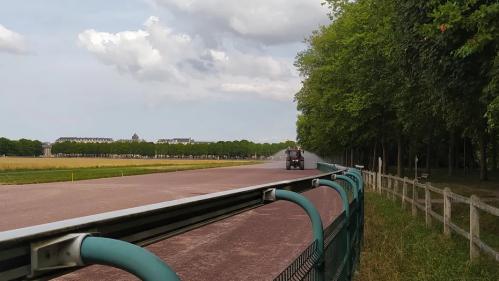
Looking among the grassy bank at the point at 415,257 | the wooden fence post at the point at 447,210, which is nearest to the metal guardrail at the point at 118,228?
the grassy bank at the point at 415,257

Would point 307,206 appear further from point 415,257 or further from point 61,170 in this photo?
point 61,170

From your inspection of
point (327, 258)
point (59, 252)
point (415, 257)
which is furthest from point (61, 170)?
point (59, 252)

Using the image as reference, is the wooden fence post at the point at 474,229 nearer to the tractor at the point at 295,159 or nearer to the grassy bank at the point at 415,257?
the grassy bank at the point at 415,257

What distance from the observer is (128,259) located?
1368 millimetres

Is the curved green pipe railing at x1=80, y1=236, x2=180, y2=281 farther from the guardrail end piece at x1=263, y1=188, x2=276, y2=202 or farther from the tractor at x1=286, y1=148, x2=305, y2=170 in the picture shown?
the tractor at x1=286, y1=148, x2=305, y2=170

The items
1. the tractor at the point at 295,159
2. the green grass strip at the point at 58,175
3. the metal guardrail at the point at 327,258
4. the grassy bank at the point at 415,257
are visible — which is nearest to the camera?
the metal guardrail at the point at 327,258

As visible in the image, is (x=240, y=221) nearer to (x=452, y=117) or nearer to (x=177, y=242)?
(x=177, y=242)

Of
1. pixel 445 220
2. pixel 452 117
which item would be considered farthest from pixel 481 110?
pixel 445 220

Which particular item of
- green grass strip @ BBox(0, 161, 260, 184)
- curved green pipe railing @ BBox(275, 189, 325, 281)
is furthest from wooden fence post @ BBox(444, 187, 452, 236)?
green grass strip @ BBox(0, 161, 260, 184)

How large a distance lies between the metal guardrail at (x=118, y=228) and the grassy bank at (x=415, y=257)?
484 centimetres

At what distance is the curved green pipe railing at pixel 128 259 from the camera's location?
1361 mm

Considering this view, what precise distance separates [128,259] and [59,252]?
20 centimetres

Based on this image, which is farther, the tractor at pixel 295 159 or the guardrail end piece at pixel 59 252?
the tractor at pixel 295 159

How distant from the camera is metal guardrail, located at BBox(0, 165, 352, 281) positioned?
4.19 feet
